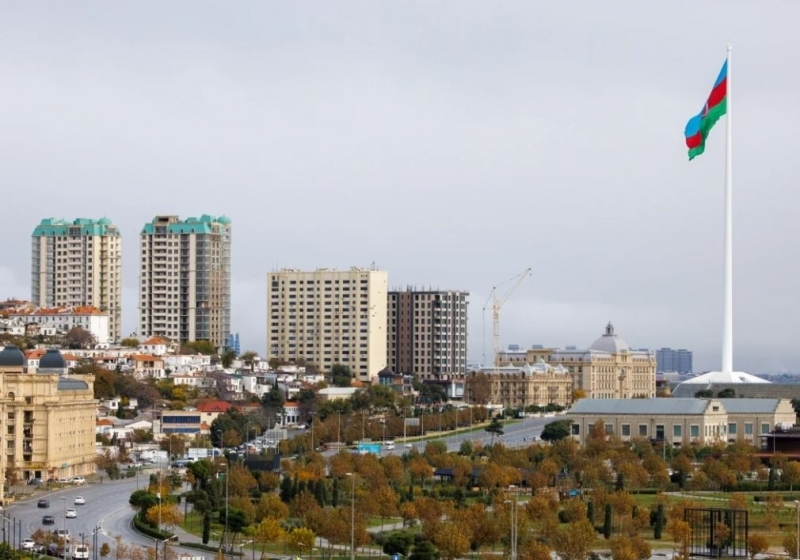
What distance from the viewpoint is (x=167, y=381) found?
434 ft

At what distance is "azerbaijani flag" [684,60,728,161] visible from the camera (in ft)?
331

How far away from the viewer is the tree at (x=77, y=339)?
468ft

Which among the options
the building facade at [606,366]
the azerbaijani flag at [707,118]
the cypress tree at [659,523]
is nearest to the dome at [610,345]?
the building facade at [606,366]

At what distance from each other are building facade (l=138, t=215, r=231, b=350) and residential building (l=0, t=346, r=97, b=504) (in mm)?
71026

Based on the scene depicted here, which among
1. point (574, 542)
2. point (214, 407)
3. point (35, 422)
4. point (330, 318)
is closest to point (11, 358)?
point (35, 422)

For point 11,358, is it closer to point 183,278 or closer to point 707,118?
point 707,118

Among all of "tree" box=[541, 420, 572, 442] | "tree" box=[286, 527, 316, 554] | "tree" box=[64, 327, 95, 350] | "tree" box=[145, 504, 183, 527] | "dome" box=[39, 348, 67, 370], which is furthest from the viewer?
"tree" box=[64, 327, 95, 350]

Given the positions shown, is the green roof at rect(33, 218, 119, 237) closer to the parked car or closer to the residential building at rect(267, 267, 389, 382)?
the residential building at rect(267, 267, 389, 382)

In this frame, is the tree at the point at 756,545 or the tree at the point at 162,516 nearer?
the tree at the point at 756,545

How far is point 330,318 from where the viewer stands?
172250 mm

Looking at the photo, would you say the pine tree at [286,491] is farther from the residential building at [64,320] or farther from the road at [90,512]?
the residential building at [64,320]

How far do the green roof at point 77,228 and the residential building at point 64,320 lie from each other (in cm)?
928

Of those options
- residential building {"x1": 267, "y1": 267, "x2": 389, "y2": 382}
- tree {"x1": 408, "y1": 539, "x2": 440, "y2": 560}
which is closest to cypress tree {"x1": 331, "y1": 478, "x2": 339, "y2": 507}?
tree {"x1": 408, "y1": 539, "x2": 440, "y2": 560}

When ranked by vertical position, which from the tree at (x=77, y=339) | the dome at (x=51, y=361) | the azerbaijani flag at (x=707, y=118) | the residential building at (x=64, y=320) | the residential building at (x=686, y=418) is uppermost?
the azerbaijani flag at (x=707, y=118)
